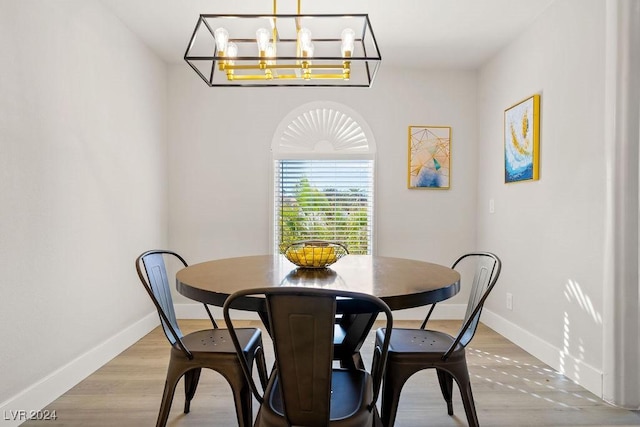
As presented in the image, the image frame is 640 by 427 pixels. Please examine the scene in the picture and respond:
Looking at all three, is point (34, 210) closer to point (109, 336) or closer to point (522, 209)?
point (109, 336)

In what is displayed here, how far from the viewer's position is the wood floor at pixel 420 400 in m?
2.19

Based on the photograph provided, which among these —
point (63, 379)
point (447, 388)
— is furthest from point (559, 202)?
point (63, 379)

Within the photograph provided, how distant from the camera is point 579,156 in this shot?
2.67 m

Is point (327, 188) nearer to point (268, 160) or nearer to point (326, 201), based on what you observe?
point (326, 201)

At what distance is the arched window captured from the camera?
423cm

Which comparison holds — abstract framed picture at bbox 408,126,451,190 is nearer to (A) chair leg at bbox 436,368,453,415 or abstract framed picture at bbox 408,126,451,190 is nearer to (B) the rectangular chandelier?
(B) the rectangular chandelier

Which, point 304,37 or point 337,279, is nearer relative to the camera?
point 337,279

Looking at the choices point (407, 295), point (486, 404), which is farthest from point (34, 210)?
point (486, 404)

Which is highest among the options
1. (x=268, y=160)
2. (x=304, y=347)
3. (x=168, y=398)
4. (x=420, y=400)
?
(x=268, y=160)

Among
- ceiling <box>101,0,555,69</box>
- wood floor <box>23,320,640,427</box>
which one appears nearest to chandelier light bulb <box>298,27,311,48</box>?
ceiling <box>101,0,555,69</box>

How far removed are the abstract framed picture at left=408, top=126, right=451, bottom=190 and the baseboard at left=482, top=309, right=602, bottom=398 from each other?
1.36m

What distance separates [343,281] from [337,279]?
0.17 feet

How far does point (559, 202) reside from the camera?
288 cm

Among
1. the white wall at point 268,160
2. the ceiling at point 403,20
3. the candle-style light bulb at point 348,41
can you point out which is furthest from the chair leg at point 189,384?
the ceiling at point 403,20
